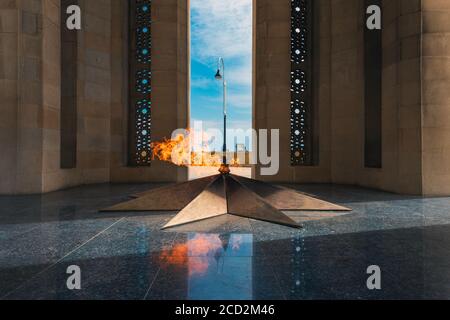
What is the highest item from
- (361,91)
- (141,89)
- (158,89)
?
(141,89)

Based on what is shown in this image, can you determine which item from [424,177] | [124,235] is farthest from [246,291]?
[424,177]

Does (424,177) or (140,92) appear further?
(140,92)

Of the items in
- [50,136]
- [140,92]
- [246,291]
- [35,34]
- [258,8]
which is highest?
[258,8]

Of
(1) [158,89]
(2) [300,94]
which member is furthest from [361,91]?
(1) [158,89]

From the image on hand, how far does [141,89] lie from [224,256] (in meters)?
12.6

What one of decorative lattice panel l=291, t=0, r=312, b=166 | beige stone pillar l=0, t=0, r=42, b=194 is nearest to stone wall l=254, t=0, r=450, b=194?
decorative lattice panel l=291, t=0, r=312, b=166

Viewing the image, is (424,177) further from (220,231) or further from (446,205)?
(220,231)

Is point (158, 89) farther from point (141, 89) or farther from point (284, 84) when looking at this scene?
point (284, 84)

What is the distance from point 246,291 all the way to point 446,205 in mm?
7652

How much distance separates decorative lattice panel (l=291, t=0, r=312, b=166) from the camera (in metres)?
14.6

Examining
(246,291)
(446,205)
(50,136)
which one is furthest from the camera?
(50,136)

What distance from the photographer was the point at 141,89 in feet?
49.4

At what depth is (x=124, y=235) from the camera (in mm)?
5109

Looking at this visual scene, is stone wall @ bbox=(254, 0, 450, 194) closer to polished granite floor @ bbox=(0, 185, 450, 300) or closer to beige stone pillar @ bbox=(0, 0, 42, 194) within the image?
polished granite floor @ bbox=(0, 185, 450, 300)
